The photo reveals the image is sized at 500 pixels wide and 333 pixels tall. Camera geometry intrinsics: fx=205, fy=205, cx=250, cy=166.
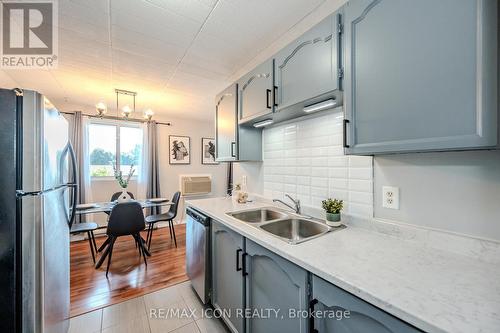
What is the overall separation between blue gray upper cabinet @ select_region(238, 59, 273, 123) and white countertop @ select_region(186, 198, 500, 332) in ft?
3.34

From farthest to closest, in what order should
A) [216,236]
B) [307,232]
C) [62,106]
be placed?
[62,106] → [216,236] → [307,232]

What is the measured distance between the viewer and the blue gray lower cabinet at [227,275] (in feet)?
4.47

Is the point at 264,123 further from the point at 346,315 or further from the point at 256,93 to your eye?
the point at 346,315

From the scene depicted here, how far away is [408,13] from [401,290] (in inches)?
41.9

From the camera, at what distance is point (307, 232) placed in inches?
59.8

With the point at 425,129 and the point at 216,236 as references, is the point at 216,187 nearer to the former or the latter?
the point at 216,236

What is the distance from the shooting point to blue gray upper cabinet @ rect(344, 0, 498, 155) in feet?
2.21

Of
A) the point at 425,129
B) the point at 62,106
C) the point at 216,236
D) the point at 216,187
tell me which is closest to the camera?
the point at 425,129

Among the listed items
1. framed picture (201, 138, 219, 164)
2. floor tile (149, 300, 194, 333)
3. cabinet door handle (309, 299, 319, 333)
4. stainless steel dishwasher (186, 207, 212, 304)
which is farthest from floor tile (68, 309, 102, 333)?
framed picture (201, 138, 219, 164)

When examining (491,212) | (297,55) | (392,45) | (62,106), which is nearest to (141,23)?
(297,55)

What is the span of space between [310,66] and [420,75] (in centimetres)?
60

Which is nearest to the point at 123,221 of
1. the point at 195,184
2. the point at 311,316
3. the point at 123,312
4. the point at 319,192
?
the point at 123,312

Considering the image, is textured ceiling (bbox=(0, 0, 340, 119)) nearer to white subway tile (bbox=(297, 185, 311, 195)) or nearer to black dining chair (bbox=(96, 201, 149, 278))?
white subway tile (bbox=(297, 185, 311, 195))

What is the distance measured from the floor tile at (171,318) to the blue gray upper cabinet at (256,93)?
1769 mm
